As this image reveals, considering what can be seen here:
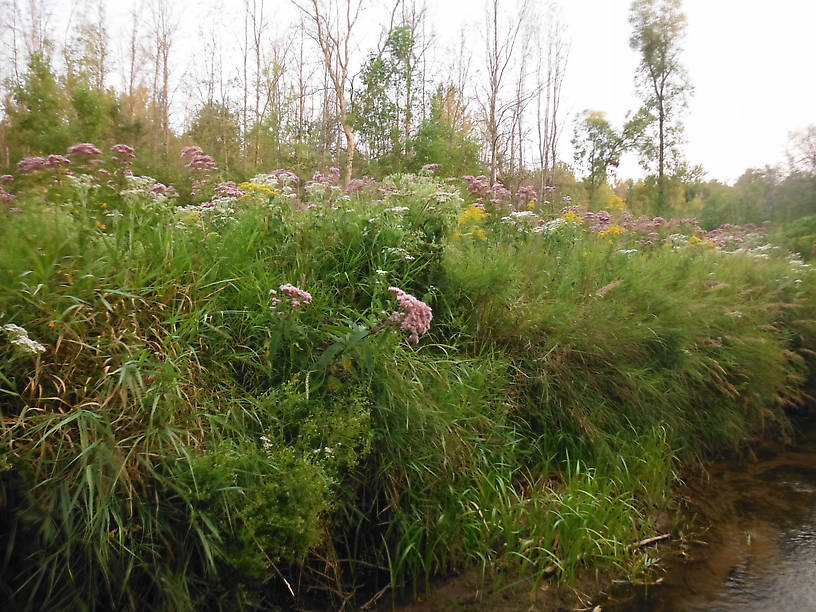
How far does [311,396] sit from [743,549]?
10.2 ft

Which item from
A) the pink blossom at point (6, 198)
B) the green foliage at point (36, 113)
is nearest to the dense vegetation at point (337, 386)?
the pink blossom at point (6, 198)

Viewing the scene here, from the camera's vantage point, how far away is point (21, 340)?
2.27 metres

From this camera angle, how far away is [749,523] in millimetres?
4238

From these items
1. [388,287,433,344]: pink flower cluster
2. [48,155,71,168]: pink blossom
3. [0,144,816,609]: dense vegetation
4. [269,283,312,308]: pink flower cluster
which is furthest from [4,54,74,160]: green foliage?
[388,287,433,344]: pink flower cluster

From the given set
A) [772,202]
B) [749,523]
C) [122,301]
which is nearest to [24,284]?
[122,301]

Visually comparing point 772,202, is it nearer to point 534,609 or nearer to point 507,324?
point 507,324

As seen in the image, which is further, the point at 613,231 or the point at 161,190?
the point at 613,231

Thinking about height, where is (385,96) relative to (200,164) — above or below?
above

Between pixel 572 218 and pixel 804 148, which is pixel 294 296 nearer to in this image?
pixel 572 218

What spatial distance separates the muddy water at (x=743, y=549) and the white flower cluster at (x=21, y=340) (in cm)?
305

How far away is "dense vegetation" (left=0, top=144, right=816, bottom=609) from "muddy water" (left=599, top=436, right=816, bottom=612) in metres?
0.23

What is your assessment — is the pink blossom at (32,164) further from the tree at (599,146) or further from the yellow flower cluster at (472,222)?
the tree at (599,146)

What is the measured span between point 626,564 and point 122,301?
10.5 feet

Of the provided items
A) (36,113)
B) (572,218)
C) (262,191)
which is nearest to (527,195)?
(572,218)
